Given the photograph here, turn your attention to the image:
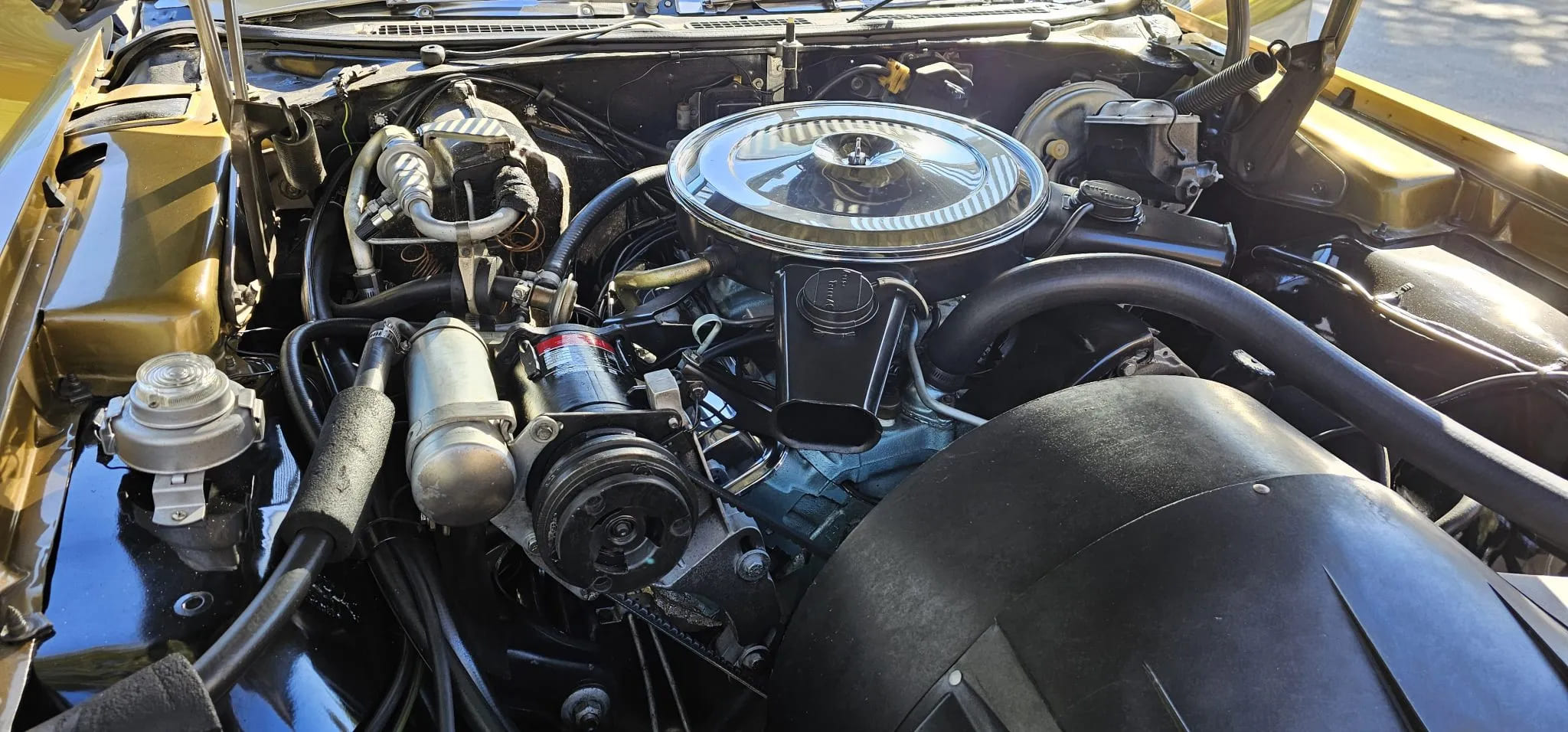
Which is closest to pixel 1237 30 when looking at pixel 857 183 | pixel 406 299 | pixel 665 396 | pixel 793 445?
pixel 857 183

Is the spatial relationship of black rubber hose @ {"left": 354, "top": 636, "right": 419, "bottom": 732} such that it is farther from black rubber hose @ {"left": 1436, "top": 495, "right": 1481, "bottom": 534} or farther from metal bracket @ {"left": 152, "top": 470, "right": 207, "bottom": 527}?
black rubber hose @ {"left": 1436, "top": 495, "right": 1481, "bottom": 534}

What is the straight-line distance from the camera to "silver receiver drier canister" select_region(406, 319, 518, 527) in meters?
0.99

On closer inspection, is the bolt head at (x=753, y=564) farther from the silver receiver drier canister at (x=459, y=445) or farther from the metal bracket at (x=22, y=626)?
the metal bracket at (x=22, y=626)

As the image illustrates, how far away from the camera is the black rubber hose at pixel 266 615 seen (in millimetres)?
799

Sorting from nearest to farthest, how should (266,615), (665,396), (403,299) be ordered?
(266,615)
(665,396)
(403,299)

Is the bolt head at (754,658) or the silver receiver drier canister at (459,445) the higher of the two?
the silver receiver drier canister at (459,445)

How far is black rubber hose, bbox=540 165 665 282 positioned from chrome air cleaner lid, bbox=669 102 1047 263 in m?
0.11

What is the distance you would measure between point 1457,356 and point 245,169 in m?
1.82

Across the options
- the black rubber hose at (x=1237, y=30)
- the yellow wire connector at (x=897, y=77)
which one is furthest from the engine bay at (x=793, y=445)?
the yellow wire connector at (x=897, y=77)

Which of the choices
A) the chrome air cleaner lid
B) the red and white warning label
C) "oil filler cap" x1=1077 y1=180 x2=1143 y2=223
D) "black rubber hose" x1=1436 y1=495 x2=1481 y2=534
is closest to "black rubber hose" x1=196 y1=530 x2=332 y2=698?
the red and white warning label

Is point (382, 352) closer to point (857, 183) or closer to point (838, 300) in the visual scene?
point (838, 300)

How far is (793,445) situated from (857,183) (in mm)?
440

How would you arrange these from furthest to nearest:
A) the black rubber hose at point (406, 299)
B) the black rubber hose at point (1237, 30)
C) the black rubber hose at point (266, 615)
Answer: the black rubber hose at point (1237, 30) < the black rubber hose at point (406, 299) < the black rubber hose at point (266, 615)

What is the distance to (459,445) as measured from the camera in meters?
0.99
